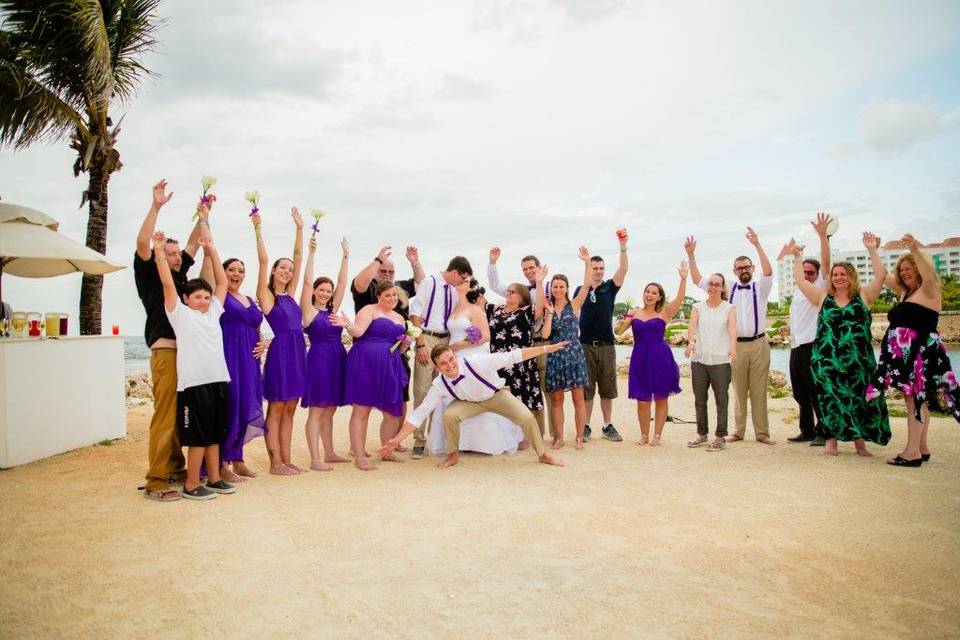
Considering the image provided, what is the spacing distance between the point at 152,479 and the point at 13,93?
27.8ft

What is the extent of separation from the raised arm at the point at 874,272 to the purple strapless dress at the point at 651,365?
2.11 m

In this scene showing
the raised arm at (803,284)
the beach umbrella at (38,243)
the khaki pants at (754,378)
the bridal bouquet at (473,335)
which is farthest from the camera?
the khaki pants at (754,378)

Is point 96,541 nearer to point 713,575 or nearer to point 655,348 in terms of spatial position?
point 713,575

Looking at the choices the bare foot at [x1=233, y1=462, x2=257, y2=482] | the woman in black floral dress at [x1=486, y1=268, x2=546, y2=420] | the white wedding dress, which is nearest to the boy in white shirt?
the bare foot at [x1=233, y1=462, x2=257, y2=482]

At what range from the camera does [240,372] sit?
5.85m

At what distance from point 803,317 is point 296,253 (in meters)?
5.90

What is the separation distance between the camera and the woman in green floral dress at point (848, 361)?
22.1 ft

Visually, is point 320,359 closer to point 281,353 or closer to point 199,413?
point 281,353

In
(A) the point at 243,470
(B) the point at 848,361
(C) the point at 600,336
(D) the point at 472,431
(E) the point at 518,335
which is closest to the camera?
(A) the point at 243,470

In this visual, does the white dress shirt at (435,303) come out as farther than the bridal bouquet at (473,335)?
Yes

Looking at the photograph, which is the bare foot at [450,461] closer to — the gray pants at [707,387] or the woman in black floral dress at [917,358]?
the gray pants at [707,387]

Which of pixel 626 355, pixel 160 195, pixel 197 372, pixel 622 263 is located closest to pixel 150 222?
pixel 160 195

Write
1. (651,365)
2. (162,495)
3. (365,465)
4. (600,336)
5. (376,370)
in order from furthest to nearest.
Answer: (600,336) < (651,365) < (376,370) < (365,465) < (162,495)

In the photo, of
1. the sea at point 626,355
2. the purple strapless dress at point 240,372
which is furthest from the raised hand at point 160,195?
the sea at point 626,355
